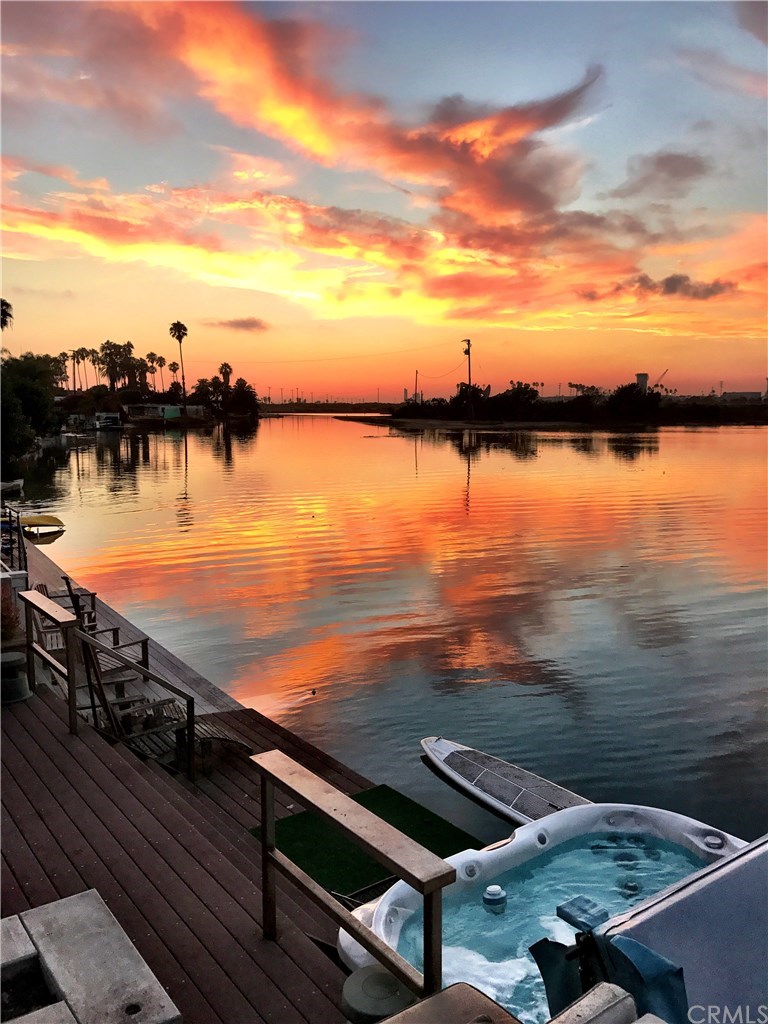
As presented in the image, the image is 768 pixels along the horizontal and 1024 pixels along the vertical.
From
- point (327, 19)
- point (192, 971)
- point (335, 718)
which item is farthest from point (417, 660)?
point (327, 19)

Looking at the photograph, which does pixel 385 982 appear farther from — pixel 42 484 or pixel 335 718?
pixel 42 484

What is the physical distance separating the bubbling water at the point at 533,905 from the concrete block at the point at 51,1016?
3965 millimetres

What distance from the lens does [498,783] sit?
31.5 ft

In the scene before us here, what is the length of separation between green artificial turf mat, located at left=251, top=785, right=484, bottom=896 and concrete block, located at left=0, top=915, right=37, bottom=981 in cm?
412

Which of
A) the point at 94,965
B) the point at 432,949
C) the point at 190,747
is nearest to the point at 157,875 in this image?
the point at 94,965

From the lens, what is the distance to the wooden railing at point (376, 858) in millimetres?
2348

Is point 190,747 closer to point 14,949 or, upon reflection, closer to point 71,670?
point 71,670

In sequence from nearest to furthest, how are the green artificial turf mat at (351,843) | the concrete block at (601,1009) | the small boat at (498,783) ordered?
the concrete block at (601,1009) < the green artificial turf mat at (351,843) < the small boat at (498,783)

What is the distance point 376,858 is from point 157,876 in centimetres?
222

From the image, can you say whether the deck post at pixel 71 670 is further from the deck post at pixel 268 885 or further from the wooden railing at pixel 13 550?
the wooden railing at pixel 13 550

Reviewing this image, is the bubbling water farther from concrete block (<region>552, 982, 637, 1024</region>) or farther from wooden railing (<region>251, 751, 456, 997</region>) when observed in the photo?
concrete block (<region>552, 982, 637, 1024</region>)

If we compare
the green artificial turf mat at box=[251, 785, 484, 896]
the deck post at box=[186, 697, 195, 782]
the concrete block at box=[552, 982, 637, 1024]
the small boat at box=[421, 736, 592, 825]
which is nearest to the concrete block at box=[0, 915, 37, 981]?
the concrete block at box=[552, 982, 637, 1024]

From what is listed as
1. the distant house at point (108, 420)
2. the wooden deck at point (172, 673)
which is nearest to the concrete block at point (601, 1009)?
the wooden deck at point (172, 673)

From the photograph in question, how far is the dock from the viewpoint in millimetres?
3141
